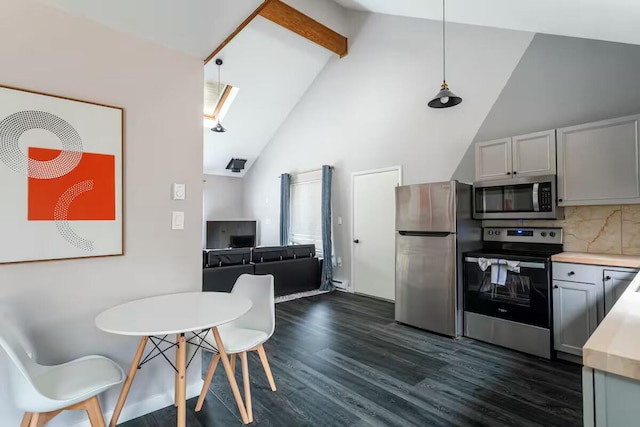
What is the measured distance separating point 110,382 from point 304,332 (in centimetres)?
220

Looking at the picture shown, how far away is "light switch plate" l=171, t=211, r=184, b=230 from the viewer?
7.23 feet

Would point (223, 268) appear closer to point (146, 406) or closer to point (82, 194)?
point (146, 406)

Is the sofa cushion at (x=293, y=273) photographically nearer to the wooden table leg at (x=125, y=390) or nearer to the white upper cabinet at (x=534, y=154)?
the wooden table leg at (x=125, y=390)

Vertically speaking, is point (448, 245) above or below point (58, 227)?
below

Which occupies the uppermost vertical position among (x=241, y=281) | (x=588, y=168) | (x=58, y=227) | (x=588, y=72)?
(x=588, y=72)

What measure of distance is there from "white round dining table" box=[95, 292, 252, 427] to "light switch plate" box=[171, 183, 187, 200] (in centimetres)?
66

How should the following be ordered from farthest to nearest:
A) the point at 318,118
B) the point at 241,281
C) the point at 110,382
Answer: the point at 318,118 < the point at 241,281 < the point at 110,382

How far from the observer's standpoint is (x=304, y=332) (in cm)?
357

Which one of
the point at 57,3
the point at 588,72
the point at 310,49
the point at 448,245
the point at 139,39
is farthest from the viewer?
the point at 310,49

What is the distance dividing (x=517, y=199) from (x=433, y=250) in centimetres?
96

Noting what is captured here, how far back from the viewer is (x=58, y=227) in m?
1.79

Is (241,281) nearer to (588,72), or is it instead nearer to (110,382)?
(110,382)

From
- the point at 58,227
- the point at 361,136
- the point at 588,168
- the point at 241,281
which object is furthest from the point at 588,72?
the point at 58,227

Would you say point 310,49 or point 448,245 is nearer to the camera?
point 448,245
